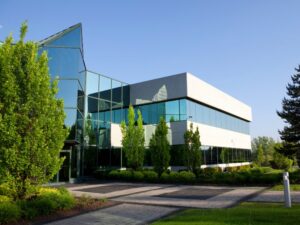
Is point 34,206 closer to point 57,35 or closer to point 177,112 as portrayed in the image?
point 57,35

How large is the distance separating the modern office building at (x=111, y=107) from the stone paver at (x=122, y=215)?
11.6 m

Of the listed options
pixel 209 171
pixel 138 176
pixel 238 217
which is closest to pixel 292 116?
pixel 209 171

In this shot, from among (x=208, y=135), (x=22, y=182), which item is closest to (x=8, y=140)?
(x=22, y=182)

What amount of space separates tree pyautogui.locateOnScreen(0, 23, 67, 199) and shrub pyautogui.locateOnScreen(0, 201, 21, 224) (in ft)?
3.60

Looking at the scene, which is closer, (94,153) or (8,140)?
(8,140)

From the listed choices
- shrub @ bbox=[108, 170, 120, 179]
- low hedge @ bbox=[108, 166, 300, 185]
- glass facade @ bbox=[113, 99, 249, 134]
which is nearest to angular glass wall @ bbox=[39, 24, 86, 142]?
shrub @ bbox=[108, 170, 120, 179]

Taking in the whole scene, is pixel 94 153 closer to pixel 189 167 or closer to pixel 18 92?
pixel 189 167

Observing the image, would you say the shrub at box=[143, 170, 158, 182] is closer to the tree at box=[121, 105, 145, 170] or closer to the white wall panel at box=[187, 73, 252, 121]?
the tree at box=[121, 105, 145, 170]

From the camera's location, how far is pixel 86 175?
2508 cm

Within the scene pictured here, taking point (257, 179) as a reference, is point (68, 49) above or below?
above

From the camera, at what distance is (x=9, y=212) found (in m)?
8.84

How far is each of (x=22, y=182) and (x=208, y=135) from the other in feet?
78.0

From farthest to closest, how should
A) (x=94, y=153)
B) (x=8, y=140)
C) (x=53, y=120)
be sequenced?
(x=94, y=153) < (x=53, y=120) < (x=8, y=140)

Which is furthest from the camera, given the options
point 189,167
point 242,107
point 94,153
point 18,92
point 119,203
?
point 242,107
